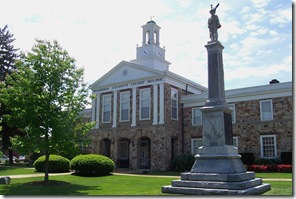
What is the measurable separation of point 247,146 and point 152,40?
13.9 m

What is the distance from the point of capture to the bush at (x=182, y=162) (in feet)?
88.9

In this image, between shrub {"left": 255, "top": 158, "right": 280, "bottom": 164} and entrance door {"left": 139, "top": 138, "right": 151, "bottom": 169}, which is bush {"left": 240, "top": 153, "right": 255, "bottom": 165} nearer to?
shrub {"left": 255, "top": 158, "right": 280, "bottom": 164}

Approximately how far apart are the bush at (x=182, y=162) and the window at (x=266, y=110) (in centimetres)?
648

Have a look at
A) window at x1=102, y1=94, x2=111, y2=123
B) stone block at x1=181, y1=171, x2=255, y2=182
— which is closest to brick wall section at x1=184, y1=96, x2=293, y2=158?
window at x1=102, y1=94, x2=111, y2=123

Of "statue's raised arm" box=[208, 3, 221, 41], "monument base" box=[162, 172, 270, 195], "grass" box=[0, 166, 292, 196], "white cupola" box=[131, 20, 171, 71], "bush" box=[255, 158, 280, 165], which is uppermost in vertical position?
"white cupola" box=[131, 20, 171, 71]

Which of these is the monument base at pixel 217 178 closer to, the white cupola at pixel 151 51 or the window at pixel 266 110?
the window at pixel 266 110

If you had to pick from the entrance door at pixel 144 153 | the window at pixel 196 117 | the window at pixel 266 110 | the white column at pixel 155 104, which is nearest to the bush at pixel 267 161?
the window at pixel 266 110

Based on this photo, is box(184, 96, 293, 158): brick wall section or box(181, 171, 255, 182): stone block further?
box(184, 96, 293, 158): brick wall section

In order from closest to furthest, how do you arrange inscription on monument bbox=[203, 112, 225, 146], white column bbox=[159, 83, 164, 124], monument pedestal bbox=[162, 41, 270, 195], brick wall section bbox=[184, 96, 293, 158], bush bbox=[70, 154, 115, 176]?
monument pedestal bbox=[162, 41, 270, 195] → inscription on monument bbox=[203, 112, 225, 146] → bush bbox=[70, 154, 115, 176] → brick wall section bbox=[184, 96, 293, 158] → white column bbox=[159, 83, 164, 124]

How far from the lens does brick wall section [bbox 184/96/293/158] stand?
84.1ft

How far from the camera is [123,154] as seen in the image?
108 feet

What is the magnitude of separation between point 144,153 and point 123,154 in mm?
2284

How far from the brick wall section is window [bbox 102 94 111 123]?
12021 millimetres

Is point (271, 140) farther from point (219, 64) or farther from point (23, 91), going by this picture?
point (23, 91)
